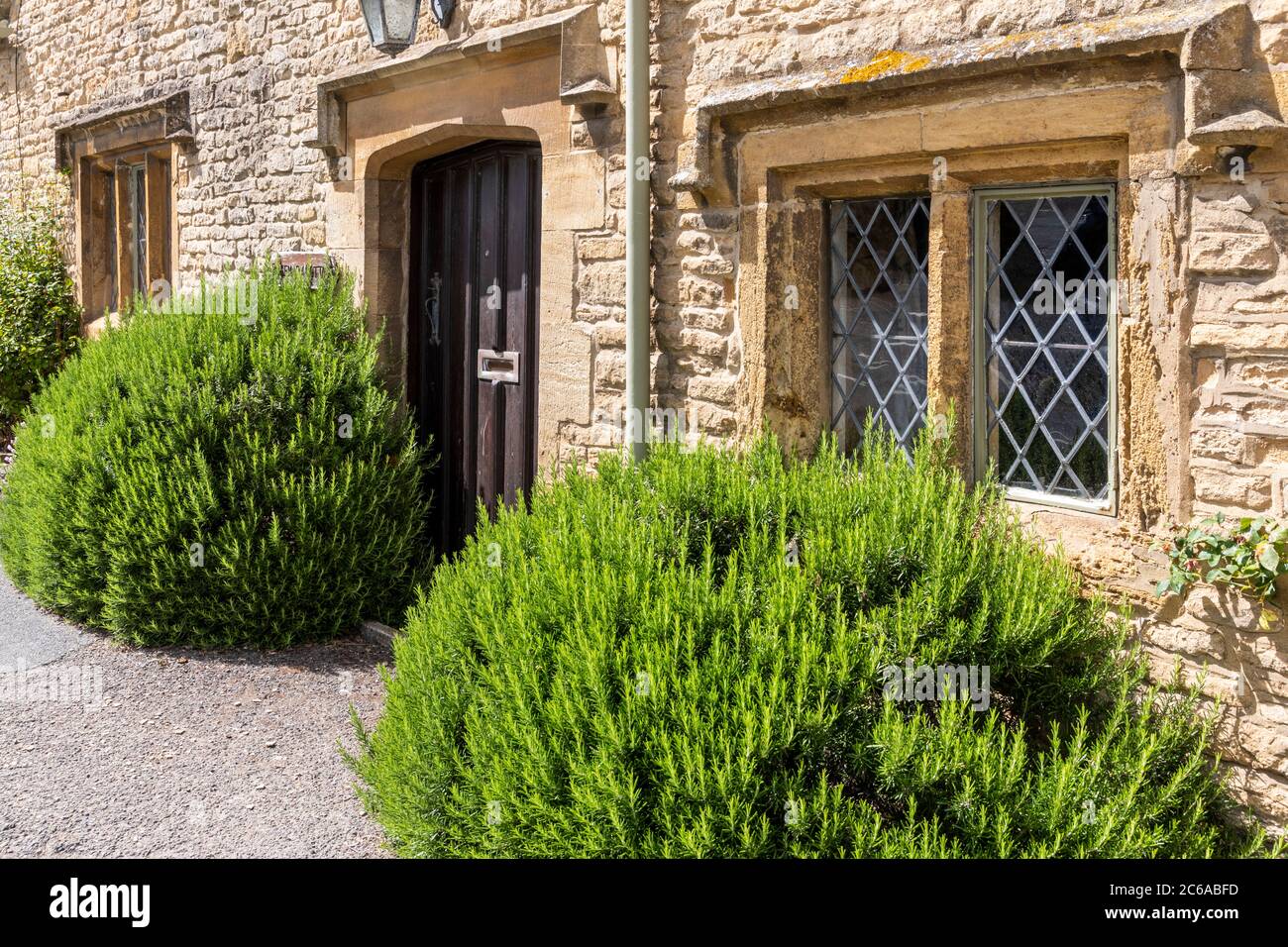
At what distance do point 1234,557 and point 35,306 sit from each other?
34.1ft

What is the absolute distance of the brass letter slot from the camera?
21.5ft

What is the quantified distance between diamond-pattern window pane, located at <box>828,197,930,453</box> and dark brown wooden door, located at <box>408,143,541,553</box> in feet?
6.41

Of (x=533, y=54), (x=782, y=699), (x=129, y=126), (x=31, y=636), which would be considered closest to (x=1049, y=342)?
(x=782, y=699)

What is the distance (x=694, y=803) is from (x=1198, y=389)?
1.88m

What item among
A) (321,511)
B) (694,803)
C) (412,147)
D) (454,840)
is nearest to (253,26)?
(412,147)

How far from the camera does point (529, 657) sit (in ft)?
12.2

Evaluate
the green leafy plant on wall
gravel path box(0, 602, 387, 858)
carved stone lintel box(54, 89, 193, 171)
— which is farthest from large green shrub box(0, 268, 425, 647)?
the green leafy plant on wall

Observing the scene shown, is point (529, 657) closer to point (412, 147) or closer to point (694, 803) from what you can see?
point (694, 803)

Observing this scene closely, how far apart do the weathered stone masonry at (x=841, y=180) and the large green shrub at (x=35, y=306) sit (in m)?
3.90

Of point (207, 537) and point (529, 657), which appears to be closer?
point (529, 657)

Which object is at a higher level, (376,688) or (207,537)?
(207,537)

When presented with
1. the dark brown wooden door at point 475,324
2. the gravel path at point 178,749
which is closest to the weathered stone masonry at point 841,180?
the dark brown wooden door at point 475,324
